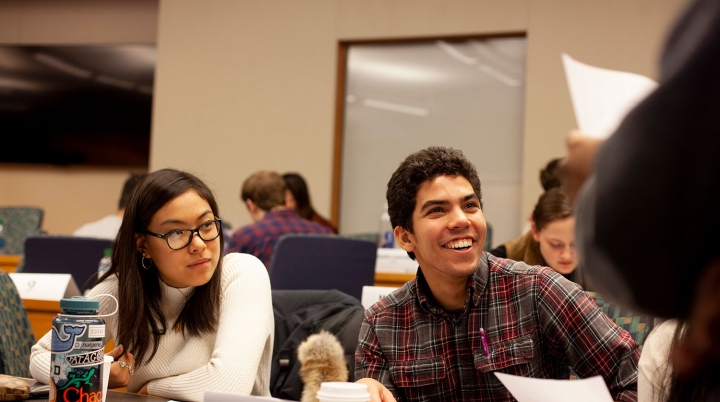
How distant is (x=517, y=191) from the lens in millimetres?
6016

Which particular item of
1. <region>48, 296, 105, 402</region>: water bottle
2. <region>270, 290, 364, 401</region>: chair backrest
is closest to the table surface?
<region>48, 296, 105, 402</region>: water bottle

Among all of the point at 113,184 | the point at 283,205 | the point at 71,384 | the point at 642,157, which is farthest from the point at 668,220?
the point at 113,184

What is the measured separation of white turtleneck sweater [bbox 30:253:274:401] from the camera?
67.1 inches

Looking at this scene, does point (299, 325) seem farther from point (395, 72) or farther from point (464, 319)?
point (395, 72)

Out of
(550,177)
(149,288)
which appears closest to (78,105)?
(550,177)

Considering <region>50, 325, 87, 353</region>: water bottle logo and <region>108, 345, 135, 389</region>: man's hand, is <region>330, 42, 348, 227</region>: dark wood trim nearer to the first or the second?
<region>108, 345, 135, 389</region>: man's hand

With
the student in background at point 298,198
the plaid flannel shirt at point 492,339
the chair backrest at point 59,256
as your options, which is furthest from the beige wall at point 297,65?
the plaid flannel shirt at point 492,339

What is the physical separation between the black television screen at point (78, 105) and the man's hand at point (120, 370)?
5900 millimetres

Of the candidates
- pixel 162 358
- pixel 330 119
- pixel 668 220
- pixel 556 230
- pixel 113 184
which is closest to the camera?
pixel 668 220

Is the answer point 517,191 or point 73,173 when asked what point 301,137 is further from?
point 73,173

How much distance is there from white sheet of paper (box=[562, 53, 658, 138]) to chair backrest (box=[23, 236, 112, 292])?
9.58 feet

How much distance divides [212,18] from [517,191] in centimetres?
312

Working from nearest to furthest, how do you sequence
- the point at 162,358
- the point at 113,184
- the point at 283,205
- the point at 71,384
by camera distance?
the point at 71,384 < the point at 162,358 < the point at 283,205 < the point at 113,184

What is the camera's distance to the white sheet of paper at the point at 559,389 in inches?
41.4
